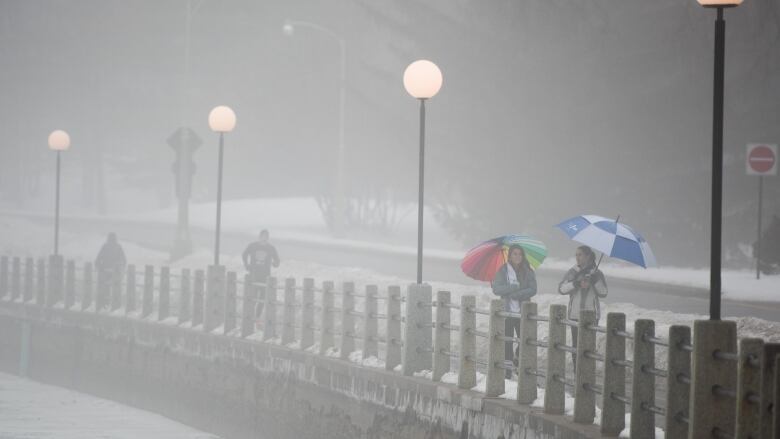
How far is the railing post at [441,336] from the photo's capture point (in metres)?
15.8

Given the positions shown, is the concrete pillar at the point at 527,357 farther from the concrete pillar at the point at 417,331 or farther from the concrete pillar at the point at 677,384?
the concrete pillar at the point at 417,331

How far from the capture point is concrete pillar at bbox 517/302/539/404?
13625mm

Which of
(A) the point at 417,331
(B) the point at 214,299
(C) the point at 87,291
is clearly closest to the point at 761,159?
(B) the point at 214,299

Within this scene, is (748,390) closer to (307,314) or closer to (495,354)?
(495,354)

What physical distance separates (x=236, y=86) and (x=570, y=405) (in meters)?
63.7

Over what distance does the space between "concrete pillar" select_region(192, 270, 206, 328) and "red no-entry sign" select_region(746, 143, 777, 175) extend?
1092 cm

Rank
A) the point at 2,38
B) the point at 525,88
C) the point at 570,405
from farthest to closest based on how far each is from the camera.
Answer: the point at 2,38
the point at 525,88
the point at 570,405

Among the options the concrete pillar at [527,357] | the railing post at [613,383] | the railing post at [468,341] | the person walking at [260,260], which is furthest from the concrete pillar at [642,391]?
the person walking at [260,260]

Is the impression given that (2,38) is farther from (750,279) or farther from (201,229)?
(750,279)

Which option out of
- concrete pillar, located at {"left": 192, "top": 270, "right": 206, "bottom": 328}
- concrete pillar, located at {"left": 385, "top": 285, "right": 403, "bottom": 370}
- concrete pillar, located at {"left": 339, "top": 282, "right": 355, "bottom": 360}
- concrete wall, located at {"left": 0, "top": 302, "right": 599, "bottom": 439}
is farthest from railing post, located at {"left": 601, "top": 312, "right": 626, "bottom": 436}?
concrete pillar, located at {"left": 192, "top": 270, "right": 206, "bottom": 328}

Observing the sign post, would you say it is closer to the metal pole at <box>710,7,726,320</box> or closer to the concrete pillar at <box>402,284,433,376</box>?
the concrete pillar at <box>402,284,433,376</box>

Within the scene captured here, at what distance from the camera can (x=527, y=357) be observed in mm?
→ 13688

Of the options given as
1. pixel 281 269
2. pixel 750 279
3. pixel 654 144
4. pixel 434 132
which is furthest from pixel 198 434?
pixel 434 132

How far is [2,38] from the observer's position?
274ft
